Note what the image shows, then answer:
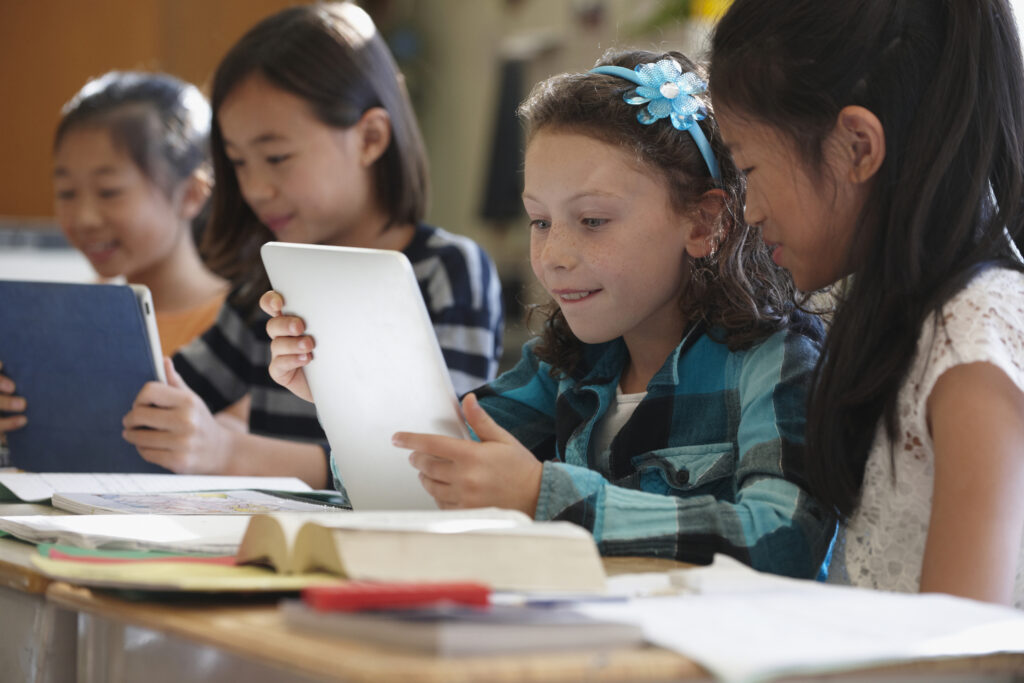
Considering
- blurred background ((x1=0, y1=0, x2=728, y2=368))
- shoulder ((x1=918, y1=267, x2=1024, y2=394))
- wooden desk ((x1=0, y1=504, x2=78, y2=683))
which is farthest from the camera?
A: blurred background ((x1=0, y1=0, x2=728, y2=368))

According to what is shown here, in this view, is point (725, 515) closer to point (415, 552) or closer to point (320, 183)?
point (415, 552)

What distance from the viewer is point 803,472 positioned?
90 centimetres

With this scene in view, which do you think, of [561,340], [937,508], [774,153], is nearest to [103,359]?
[561,340]

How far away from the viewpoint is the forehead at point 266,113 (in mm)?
1690

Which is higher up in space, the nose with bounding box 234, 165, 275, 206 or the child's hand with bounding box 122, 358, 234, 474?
the nose with bounding box 234, 165, 275, 206

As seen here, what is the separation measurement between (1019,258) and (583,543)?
1.62 feet

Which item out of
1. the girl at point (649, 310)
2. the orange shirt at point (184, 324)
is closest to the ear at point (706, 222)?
the girl at point (649, 310)

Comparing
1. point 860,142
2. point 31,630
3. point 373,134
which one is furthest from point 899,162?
point 373,134

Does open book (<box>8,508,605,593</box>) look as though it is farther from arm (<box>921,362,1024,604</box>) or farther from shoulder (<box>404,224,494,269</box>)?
shoulder (<box>404,224,494,269</box>)

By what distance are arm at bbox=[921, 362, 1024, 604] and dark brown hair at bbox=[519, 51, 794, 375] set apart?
30 centimetres

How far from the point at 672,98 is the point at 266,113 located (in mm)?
759

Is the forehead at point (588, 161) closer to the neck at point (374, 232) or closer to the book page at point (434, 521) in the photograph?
the book page at point (434, 521)

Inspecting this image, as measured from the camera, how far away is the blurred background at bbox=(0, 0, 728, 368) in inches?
138

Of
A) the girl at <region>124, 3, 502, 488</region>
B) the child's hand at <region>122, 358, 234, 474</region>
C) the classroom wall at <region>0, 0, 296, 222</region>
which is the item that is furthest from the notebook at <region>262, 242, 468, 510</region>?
the classroom wall at <region>0, 0, 296, 222</region>
